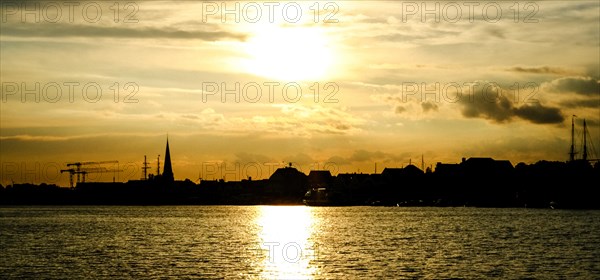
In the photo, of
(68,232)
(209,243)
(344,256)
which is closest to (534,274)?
(344,256)

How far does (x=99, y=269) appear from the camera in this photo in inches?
2980

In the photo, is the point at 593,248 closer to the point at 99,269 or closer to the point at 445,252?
the point at 445,252

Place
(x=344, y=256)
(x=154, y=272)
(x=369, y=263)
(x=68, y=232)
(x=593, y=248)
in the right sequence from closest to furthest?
(x=154, y=272) → (x=369, y=263) → (x=344, y=256) → (x=593, y=248) → (x=68, y=232)

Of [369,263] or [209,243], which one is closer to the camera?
[369,263]

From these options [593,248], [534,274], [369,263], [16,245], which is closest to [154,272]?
[369,263]

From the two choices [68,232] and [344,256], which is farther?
[68,232]

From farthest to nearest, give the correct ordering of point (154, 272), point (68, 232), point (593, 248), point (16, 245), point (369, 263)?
point (68, 232)
point (16, 245)
point (593, 248)
point (369, 263)
point (154, 272)

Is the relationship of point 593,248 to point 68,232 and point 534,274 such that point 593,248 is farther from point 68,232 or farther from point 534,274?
point 68,232

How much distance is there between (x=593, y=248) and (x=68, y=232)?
73.6 meters

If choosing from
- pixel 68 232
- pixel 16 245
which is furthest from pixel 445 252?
pixel 68 232

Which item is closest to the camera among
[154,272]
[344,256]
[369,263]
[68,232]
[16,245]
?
[154,272]

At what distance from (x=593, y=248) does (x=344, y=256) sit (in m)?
27.3

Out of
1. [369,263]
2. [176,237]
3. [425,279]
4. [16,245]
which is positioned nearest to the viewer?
[425,279]

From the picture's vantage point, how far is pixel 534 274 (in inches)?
2795
